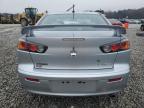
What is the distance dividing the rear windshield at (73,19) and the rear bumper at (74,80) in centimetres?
136

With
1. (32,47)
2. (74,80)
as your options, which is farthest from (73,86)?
(32,47)

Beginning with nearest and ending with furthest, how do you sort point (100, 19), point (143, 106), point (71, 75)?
point (71, 75) < point (143, 106) < point (100, 19)

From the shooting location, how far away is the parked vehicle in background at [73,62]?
3.20 m

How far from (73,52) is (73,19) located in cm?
148

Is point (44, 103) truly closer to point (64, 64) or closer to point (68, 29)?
point (64, 64)

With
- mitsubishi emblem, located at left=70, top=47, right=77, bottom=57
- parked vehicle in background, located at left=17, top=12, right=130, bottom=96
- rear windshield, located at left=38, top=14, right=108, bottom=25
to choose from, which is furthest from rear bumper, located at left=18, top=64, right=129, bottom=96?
rear windshield, located at left=38, top=14, right=108, bottom=25

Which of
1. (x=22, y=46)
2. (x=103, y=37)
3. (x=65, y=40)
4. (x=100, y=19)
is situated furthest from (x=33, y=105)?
(x=100, y=19)

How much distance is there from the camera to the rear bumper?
3.18 m

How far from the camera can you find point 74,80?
3.18 metres

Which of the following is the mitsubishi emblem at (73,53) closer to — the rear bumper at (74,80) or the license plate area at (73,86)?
the rear bumper at (74,80)

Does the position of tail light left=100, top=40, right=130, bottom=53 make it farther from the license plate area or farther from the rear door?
the license plate area

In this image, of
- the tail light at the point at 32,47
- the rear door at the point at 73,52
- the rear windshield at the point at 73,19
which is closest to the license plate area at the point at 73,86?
the rear door at the point at 73,52

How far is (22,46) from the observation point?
3.40 meters

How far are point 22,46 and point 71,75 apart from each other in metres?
0.77
